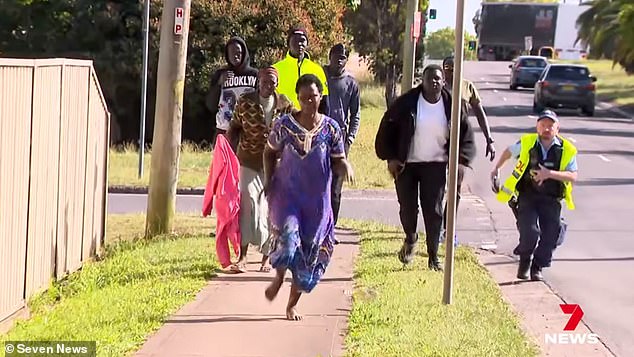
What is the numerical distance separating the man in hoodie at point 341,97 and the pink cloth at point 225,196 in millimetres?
1636

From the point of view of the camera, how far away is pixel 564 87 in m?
35.8

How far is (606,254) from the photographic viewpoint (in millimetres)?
12039

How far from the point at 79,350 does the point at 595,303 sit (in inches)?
189

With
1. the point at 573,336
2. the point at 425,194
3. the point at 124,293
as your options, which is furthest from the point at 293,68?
the point at 573,336

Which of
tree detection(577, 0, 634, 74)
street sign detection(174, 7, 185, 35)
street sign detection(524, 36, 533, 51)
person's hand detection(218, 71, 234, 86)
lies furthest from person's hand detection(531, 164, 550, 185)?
street sign detection(524, 36, 533, 51)

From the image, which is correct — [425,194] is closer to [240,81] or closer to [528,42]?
[240,81]

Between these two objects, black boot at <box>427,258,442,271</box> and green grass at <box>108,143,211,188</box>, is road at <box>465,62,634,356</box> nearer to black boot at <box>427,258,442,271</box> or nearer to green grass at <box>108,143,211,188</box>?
black boot at <box>427,258,442,271</box>

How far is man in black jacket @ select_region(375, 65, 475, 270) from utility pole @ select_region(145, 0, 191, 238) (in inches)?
97.1

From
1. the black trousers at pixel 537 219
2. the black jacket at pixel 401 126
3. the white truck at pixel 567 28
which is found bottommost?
the black trousers at pixel 537 219

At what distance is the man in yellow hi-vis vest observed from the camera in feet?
32.5

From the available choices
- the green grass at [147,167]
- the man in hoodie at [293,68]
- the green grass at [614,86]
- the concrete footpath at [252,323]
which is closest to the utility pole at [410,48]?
the green grass at [147,167]

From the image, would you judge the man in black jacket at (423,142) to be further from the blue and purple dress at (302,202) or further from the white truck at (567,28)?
the white truck at (567,28)

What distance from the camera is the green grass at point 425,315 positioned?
7.07m

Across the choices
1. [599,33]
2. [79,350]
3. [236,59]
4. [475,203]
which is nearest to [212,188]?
[236,59]
